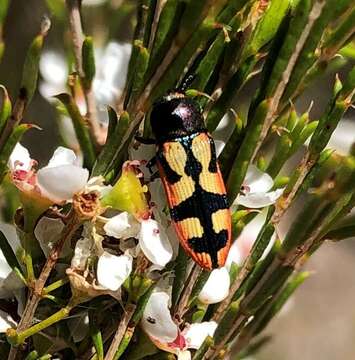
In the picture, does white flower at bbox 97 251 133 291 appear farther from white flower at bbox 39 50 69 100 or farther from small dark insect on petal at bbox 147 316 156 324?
white flower at bbox 39 50 69 100

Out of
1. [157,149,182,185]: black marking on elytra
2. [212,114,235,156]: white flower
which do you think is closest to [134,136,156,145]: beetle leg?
[157,149,182,185]: black marking on elytra

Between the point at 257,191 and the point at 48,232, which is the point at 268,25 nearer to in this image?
the point at 257,191

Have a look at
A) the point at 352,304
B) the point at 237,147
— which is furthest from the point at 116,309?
the point at 352,304

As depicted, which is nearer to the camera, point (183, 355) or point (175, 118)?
point (183, 355)

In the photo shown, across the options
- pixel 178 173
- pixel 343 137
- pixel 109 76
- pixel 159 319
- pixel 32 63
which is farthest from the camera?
pixel 343 137

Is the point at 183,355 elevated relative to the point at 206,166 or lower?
lower

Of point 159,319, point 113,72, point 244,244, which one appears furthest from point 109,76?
point 159,319

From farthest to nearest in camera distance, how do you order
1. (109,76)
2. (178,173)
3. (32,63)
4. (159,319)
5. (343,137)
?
1. (343,137)
2. (109,76)
3. (178,173)
4. (159,319)
5. (32,63)
